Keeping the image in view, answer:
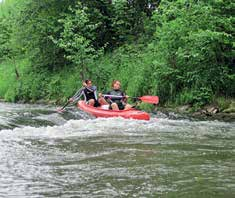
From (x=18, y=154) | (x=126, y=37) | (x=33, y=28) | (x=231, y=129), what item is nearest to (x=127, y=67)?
(x=126, y=37)

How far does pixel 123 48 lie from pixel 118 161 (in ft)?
51.4

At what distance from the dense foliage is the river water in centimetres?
427

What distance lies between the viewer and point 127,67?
2000cm

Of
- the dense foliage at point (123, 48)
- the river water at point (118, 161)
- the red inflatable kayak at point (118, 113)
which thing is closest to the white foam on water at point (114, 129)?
the river water at point (118, 161)

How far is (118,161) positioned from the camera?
7.01 m

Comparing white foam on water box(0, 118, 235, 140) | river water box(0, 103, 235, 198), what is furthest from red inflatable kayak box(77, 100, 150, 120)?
river water box(0, 103, 235, 198)

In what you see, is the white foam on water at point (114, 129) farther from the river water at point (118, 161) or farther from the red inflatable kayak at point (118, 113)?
the red inflatable kayak at point (118, 113)

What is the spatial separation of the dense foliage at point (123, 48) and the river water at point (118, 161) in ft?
14.0

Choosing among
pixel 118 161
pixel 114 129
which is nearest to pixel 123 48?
pixel 114 129

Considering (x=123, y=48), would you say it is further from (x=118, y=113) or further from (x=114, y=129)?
(x=114, y=129)

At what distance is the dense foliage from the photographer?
1529cm

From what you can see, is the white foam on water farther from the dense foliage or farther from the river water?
the dense foliage

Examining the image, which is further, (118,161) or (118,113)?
(118,113)

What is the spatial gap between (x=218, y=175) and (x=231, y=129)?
5.38m
